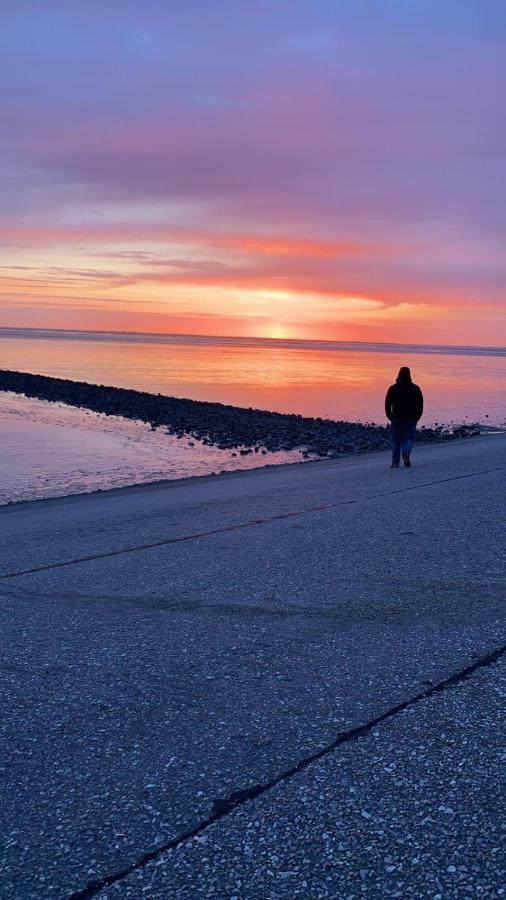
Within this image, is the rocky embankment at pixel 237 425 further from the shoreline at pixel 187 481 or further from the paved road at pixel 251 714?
the paved road at pixel 251 714

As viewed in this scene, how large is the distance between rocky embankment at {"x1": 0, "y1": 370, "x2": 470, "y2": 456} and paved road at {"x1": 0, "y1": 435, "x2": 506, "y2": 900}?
15.8m

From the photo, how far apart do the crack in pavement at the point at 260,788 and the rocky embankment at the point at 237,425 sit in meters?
18.5

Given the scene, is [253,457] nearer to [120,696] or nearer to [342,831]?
[120,696]

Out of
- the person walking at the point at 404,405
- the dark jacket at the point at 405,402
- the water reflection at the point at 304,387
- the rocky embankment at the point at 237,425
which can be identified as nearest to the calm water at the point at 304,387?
the water reflection at the point at 304,387

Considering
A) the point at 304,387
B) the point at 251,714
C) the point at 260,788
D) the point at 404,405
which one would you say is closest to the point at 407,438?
the point at 404,405

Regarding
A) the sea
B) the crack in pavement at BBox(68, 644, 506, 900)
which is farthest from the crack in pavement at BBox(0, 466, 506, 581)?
the sea

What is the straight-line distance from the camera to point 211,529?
33.0 ft

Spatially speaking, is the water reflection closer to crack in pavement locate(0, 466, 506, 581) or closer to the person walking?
the person walking

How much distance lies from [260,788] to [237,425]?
2608 centimetres

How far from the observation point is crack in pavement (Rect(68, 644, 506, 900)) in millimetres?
3125

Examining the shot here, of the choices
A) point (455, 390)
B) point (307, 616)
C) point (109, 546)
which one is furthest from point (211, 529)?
point (455, 390)

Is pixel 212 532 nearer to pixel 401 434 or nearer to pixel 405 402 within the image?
pixel 405 402

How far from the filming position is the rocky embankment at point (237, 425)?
25156 millimetres

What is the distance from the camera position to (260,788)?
3705mm
